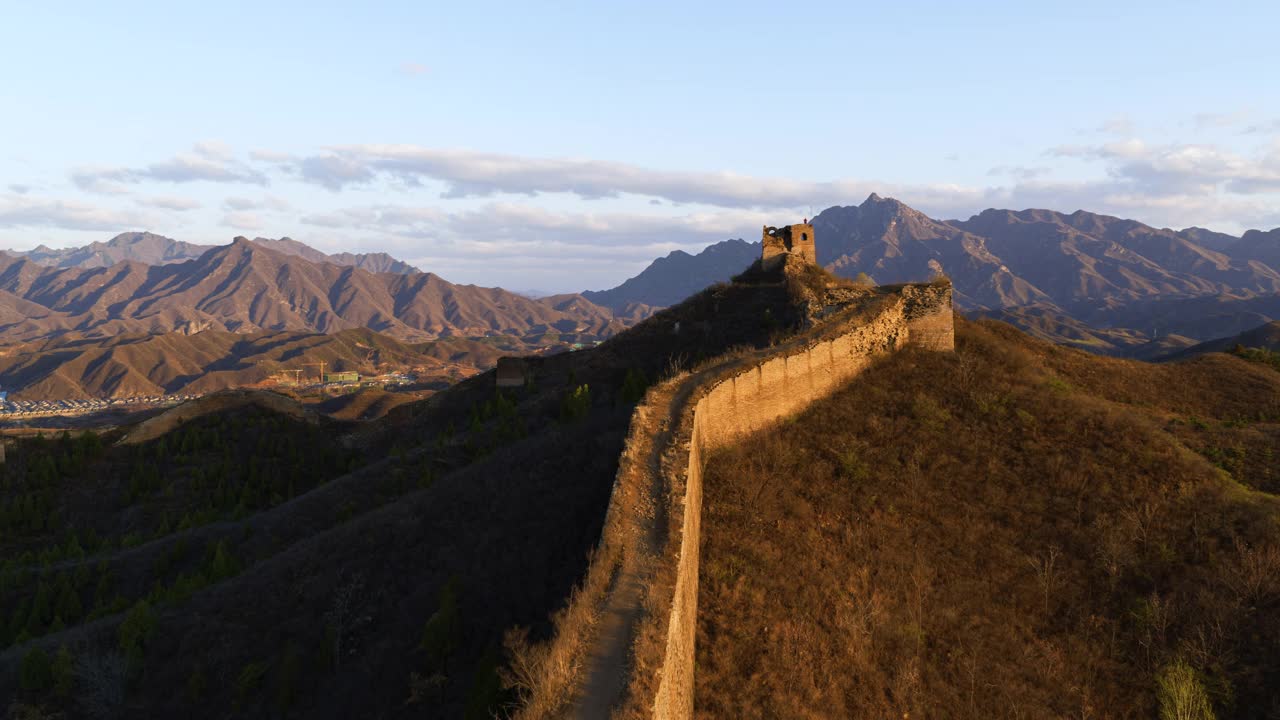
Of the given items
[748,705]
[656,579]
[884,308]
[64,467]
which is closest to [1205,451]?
[884,308]

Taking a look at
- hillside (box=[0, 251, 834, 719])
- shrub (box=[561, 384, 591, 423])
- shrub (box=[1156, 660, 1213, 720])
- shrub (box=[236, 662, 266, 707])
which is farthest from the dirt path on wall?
shrub (box=[561, 384, 591, 423])

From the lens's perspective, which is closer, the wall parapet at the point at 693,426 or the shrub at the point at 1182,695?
the wall parapet at the point at 693,426

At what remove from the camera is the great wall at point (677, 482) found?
10.6 m

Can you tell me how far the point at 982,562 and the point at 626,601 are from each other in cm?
1032

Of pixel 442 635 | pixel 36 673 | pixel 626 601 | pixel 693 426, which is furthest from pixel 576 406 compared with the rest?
pixel 626 601

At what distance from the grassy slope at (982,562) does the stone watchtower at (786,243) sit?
22.8 m

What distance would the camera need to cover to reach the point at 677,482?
14625 mm

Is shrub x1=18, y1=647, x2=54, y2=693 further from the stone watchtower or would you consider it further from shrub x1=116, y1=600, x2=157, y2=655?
the stone watchtower

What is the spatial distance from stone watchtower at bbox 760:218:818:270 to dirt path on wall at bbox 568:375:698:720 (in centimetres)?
3124

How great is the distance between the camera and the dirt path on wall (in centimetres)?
1026

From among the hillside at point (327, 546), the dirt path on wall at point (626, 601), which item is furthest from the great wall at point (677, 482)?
the hillside at point (327, 546)

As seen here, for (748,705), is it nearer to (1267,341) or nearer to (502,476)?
(502,476)

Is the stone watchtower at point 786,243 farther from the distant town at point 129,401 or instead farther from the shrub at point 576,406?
the distant town at point 129,401

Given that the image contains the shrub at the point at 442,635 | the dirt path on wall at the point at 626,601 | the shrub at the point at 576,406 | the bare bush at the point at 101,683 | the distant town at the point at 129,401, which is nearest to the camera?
the dirt path on wall at the point at 626,601
